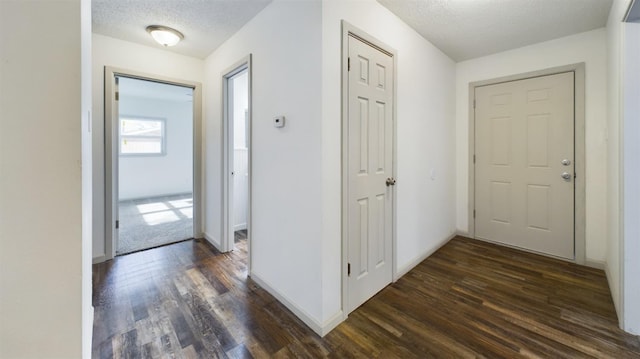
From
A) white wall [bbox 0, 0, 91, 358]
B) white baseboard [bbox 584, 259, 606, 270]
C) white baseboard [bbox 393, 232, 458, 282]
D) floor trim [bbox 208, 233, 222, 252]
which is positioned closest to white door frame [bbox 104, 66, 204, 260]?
floor trim [bbox 208, 233, 222, 252]

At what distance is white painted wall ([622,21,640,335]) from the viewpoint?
1.67m

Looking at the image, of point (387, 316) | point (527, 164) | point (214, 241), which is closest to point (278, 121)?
point (387, 316)

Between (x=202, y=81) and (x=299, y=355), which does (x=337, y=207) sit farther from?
(x=202, y=81)

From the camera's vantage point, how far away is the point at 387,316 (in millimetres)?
1919

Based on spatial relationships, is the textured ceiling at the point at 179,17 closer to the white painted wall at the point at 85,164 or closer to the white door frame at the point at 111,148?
the white door frame at the point at 111,148

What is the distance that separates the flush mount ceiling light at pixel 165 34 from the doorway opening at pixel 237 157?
1.93ft

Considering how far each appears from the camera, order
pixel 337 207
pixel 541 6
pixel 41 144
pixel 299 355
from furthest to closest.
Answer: pixel 541 6, pixel 337 207, pixel 299 355, pixel 41 144

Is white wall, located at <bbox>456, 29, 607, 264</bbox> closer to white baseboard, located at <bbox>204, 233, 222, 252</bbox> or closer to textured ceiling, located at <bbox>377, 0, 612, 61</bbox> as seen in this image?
textured ceiling, located at <bbox>377, 0, 612, 61</bbox>

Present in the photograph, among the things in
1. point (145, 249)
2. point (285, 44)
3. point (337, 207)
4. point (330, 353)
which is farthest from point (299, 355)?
point (145, 249)

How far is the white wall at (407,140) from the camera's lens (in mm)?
1759

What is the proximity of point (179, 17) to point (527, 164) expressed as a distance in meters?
4.17

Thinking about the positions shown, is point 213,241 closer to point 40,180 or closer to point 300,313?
point 300,313

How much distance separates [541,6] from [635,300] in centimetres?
238

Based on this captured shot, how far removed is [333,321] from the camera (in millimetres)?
1790
